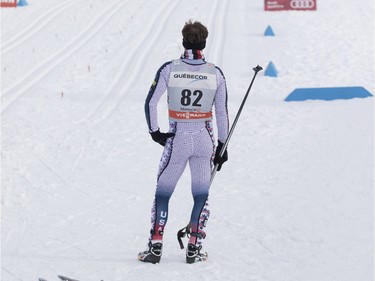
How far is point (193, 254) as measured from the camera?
227 inches

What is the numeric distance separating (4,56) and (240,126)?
22.3ft

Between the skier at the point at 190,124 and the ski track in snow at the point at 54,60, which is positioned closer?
the skier at the point at 190,124

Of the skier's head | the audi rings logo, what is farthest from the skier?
the audi rings logo

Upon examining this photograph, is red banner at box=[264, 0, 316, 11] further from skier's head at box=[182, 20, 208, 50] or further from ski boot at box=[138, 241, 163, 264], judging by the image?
ski boot at box=[138, 241, 163, 264]

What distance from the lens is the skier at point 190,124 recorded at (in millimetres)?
5465

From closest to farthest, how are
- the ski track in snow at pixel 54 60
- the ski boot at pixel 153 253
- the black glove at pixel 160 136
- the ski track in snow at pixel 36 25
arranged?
the black glove at pixel 160 136 → the ski boot at pixel 153 253 → the ski track in snow at pixel 54 60 → the ski track in snow at pixel 36 25

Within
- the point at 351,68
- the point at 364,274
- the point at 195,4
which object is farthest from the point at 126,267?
the point at 195,4

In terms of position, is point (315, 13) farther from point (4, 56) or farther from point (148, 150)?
point (148, 150)

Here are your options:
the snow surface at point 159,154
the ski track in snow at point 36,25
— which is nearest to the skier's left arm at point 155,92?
the snow surface at point 159,154

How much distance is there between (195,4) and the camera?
66.6ft

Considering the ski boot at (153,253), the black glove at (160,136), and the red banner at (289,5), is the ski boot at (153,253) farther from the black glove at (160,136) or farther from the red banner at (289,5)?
the red banner at (289,5)

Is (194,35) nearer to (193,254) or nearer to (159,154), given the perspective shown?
(193,254)

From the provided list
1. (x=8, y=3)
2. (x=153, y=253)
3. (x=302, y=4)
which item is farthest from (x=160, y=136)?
(x=8, y=3)

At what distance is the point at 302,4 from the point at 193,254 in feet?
48.2
